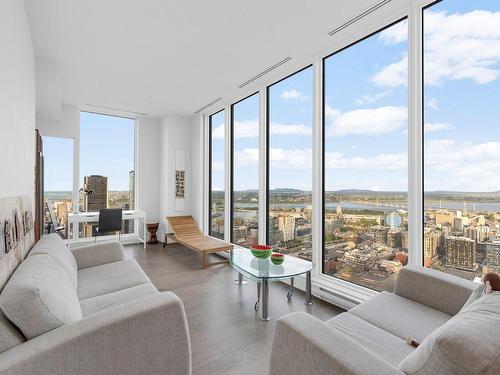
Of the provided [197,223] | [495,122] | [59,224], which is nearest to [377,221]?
[495,122]

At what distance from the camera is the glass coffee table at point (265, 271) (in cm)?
261

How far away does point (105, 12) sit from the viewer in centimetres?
257

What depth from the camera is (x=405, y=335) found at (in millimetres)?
1557

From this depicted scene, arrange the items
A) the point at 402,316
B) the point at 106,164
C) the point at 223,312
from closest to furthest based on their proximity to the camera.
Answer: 1. the point at 402,316
2. the point at 223,312
3. the point at 106,164

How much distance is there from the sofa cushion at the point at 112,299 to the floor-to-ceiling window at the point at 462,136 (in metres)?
2.44

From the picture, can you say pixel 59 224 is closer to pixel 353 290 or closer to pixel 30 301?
pixel 30 301

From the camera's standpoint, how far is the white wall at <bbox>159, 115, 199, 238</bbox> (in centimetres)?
608

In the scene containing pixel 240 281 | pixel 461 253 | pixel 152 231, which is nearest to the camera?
pixel 461 253

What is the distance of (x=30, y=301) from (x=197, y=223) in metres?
4.77

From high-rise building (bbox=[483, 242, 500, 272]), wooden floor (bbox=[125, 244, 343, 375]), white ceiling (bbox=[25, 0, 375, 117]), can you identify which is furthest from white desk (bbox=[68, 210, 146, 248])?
high-rise building (bbox=[483, 242, 500, 272])

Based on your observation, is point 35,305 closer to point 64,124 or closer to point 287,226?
point 287,226

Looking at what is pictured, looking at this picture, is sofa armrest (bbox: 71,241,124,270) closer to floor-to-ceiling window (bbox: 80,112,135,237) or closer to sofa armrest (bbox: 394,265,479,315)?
Answer: sofa armrest (bbox: 394,265,479,315)

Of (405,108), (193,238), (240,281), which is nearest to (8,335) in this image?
(240,281)

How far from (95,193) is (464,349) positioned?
20.8 feet
